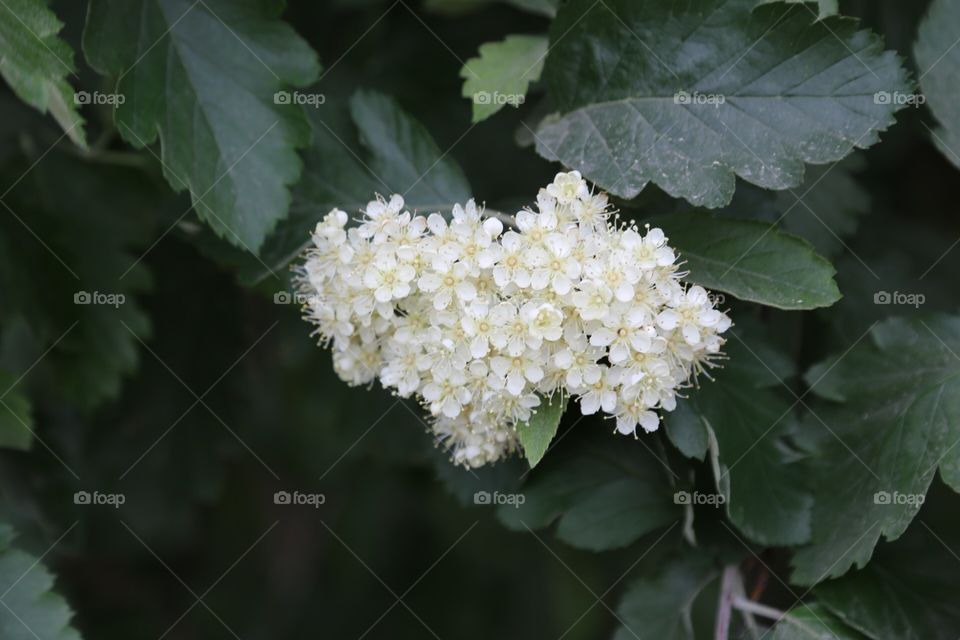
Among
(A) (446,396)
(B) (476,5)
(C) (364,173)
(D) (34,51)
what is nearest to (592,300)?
(A) (446,396)

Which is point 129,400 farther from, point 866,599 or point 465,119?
point 866,599

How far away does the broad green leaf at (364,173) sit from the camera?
2.14 m

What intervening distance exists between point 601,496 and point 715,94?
90 centimetres

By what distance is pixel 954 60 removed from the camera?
2074 millimetres

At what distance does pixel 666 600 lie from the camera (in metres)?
2.13

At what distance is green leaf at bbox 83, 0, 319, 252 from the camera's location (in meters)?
1.97

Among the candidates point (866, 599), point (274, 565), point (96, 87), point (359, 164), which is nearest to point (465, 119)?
point (359, 164)

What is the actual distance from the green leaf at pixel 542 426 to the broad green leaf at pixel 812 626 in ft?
2.20

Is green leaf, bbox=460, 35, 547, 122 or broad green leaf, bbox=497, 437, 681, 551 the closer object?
green leaf, bbox=460, 35, 547, 122

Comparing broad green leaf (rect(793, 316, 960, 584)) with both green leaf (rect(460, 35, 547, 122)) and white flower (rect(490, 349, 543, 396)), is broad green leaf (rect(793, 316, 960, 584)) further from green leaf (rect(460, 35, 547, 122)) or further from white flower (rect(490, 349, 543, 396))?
green leaf (rect(460, 35, 547, 122))

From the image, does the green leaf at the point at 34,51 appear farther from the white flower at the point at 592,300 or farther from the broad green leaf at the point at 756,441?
the broad green leaf at the point at 756,441

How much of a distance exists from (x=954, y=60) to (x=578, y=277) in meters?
1.04

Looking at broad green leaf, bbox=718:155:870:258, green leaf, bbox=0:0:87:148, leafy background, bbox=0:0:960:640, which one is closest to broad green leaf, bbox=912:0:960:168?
leafy background, bbox=0:0:960:640

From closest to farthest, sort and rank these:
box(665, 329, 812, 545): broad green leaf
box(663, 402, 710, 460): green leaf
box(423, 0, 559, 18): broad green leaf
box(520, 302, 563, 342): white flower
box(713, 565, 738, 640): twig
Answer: box(520, 302, 563, 342): white flower → box(663, 402, 710, 460): green leaf → box(665, 329, 812, 545): broad green leaf → box(713, 565, 738, 640): twig → box(423, 0, 559, 18): broad green leaf
